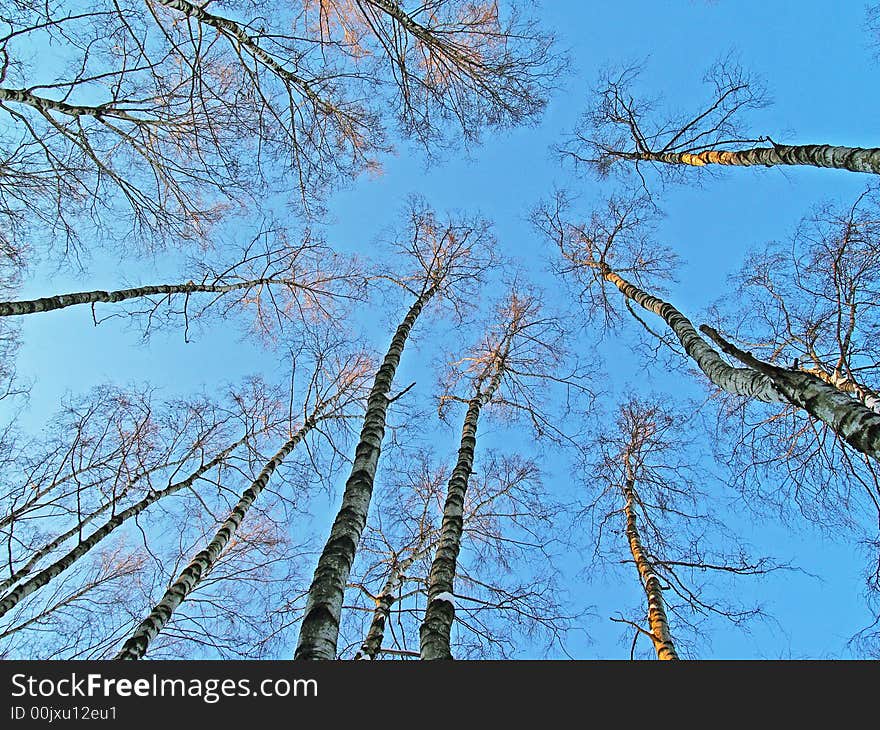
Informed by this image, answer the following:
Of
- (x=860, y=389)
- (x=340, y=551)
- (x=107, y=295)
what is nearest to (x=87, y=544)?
(x=107, y=295)

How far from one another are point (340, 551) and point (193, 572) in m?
3.98

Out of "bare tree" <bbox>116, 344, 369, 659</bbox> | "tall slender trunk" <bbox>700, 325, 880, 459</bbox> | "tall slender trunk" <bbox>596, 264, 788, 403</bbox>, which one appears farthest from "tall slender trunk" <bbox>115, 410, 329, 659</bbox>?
"tall slender trunk" <bbox>700, 325, 880, 459</bbox>

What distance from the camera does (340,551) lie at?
13.1 ft

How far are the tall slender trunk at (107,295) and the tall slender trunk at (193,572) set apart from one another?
342 cm

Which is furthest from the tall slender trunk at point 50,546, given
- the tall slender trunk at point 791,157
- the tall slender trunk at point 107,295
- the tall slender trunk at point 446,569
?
the tall slender trunk at point 791,157

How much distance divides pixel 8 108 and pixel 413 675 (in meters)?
8.47

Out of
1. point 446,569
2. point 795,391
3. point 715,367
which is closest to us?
point 795,391

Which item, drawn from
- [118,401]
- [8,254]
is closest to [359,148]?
[8,254]

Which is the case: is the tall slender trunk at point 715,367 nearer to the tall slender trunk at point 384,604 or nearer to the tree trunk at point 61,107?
the tall slender trunk at point 384,604

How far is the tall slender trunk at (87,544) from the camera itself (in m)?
6.52

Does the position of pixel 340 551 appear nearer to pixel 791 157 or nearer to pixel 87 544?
pixel 87 544

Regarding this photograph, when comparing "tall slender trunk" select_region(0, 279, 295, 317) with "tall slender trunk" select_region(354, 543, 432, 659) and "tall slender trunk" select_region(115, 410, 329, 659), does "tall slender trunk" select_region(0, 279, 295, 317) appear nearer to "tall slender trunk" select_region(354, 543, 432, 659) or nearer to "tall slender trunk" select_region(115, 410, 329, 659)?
"tall slender trunk" select_region(115, 410, 329, 659)

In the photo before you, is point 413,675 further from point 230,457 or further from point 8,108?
point 8,108

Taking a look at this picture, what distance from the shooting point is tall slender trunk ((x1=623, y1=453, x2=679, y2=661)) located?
6465 millimetres
